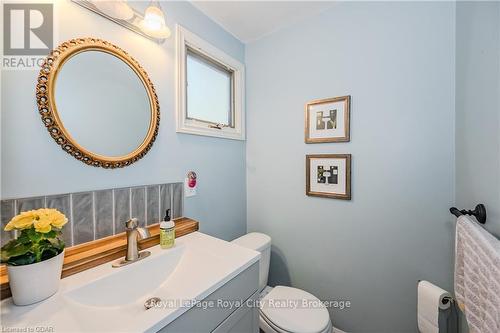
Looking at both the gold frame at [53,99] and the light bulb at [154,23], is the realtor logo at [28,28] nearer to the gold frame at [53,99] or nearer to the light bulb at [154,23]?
the gold frame at [53,99]

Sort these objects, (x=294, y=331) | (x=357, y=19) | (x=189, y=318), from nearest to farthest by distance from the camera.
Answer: (x=189, y=318)
(x=294, y=331)
(x=357, y=19)

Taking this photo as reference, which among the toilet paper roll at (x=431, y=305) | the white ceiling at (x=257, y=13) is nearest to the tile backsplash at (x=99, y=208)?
the white ceiling at (x=257, y=13)

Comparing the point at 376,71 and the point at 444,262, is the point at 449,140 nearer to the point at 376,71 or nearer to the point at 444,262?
the point at 376,71

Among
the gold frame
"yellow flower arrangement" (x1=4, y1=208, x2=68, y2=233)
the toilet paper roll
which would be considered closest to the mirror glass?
the gold frame

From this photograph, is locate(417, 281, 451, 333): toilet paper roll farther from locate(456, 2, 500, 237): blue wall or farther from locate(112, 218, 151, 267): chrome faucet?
locate(112, 218, 151, 267): chrome faucet

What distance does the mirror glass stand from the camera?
2.70 ft

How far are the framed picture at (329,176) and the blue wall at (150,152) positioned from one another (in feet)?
1.95

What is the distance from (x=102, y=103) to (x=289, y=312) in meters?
1.45

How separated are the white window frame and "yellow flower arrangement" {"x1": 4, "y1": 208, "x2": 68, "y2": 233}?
719mm

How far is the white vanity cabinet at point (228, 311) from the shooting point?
2.03ft

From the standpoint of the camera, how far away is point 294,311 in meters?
1.12

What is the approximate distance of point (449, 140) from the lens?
1.04m

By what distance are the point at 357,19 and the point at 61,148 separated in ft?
5.76

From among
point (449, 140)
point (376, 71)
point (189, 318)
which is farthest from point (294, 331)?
point (376, 71)
